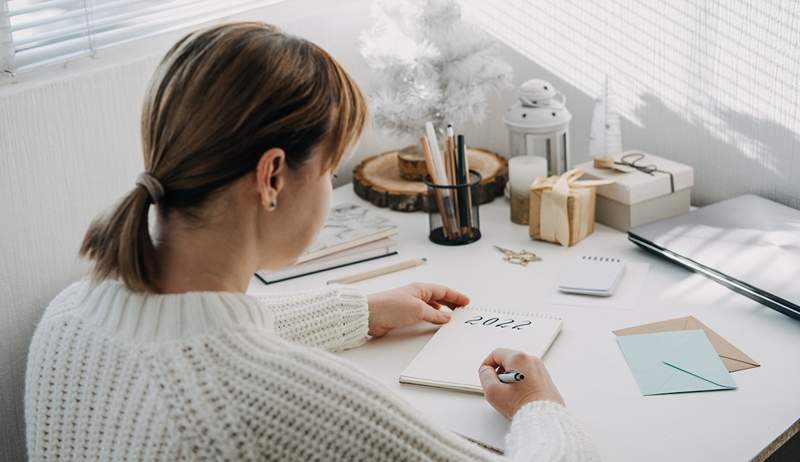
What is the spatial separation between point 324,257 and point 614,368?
1.80 ft

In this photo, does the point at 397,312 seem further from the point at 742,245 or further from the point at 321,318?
the point at 742,245

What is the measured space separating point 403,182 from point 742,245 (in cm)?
67

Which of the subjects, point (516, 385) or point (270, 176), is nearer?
point (270, 176)

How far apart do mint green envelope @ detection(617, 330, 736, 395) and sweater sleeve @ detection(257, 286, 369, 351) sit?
361 mm

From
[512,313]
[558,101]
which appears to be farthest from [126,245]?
[558,101]

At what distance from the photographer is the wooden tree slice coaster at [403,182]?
1.72 metres

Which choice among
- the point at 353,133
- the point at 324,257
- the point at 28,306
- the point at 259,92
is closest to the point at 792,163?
the point at 324,257

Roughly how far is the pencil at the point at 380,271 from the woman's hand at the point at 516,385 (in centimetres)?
38

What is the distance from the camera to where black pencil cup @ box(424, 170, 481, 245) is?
154cm

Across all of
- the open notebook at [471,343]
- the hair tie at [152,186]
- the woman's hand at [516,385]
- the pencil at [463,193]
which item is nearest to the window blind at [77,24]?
the pencil at [463,193]

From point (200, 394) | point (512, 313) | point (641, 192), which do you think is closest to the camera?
point (200, 394)

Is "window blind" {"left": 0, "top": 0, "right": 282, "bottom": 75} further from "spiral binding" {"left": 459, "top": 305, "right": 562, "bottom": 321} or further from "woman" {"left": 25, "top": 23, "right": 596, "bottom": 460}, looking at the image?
"spiral binding" {"left": 459, "top": 305, "right": 562, "bottom": 321}

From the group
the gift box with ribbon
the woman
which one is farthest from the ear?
the gift box with ribbon

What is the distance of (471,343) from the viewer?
1.22 m
